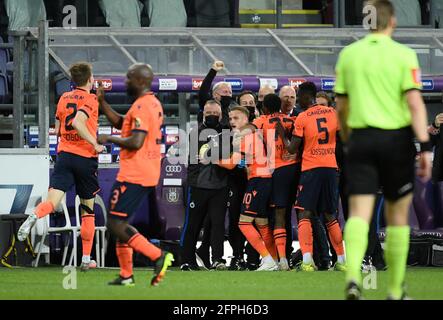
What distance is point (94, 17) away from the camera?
21.0 metres

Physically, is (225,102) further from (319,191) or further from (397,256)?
(397,256)

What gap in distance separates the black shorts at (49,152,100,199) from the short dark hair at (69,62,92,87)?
0.84 m

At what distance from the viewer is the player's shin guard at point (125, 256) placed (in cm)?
1087

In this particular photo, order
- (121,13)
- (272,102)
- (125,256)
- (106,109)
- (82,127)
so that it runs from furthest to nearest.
A: 1. (121,13)
2. (272,102)
3. (82,127)
4. (106,109)
5. (125,256)

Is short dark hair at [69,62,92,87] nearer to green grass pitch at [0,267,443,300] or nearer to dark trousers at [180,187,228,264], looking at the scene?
dark trousers at [180,187,228,264]

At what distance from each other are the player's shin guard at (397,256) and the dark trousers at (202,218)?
588cm

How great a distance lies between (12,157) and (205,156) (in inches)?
106

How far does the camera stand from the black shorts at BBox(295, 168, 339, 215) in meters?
14.3

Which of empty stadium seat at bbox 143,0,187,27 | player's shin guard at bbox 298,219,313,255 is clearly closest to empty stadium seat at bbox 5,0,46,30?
empty stadium seat at bbox 143,0,187,27

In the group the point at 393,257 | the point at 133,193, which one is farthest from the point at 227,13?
the point at 393,257

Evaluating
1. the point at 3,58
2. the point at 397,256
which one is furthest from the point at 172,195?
the point at 397,256

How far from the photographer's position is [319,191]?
14344 mm

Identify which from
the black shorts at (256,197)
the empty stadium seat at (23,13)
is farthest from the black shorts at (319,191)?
the empty stadium seat at (23,13)

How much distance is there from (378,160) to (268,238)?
6.31 meters
